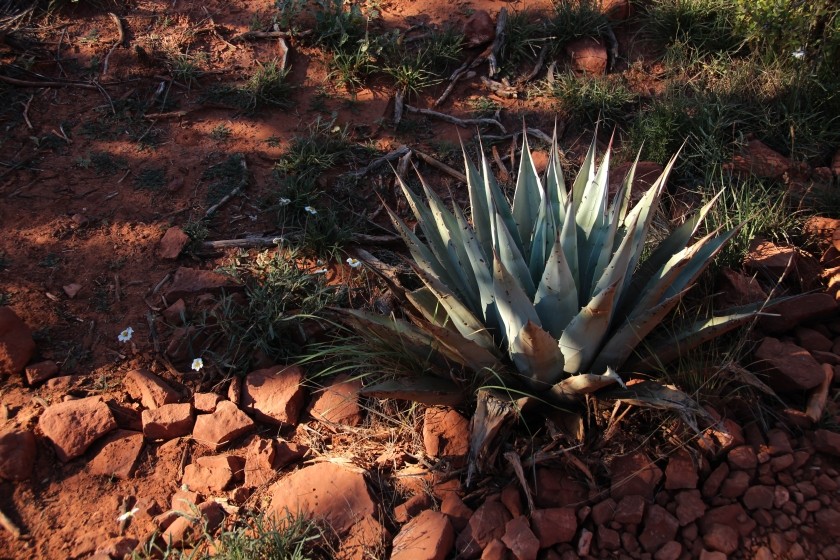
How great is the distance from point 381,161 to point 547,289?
6.57ft

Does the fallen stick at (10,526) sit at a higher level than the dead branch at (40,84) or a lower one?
lower

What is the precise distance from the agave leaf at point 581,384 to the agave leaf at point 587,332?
2.4 inches

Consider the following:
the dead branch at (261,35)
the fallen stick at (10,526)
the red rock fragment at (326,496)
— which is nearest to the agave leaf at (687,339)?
the red rock fragment at (326,496)

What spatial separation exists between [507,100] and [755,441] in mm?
2863

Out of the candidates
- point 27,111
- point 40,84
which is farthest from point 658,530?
point 40,84

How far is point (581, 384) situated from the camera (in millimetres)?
2594

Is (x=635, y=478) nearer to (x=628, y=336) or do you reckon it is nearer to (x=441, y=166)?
(x=628, y=336)

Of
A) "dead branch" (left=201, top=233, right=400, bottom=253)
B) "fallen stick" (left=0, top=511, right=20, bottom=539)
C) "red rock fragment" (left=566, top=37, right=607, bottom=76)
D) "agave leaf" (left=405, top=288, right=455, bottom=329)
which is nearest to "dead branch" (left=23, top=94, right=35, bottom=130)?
"dead branch" (left=201, top=233, right=400, bottom=253)

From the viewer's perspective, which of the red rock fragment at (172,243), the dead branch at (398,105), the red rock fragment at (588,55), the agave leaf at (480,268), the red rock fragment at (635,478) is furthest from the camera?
the red rock fragment at (588,55)

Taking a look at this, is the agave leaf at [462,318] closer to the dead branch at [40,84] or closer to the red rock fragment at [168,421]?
the red rock fragment at [168,421]

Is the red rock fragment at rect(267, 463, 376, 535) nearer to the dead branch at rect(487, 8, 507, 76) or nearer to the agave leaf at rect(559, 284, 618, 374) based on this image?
the agave leaf at rect(559, 284, 618, 374)

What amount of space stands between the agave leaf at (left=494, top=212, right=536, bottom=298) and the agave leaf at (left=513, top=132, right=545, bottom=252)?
11.5 inches

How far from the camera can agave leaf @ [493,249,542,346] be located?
8.21ft

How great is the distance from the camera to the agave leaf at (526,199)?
3076 millimetres
